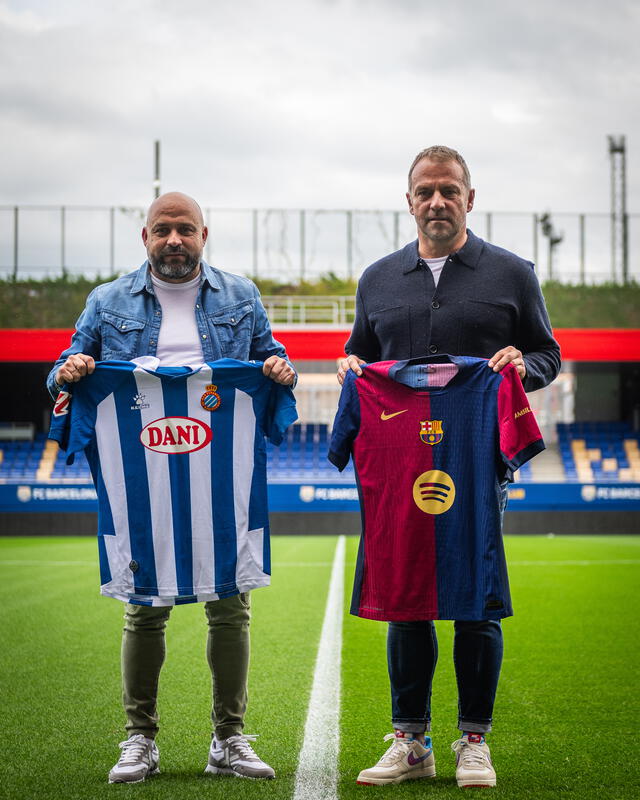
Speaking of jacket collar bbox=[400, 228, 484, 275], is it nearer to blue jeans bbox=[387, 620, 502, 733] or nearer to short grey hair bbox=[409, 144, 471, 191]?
short grey hair bbox=[409, 144, 471, 191]

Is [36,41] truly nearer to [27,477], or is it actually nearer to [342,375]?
[27,477]

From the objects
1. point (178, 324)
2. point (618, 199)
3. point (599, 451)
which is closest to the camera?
point (178, 324)

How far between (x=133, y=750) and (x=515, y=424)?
137 centimetres

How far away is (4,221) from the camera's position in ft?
82.2

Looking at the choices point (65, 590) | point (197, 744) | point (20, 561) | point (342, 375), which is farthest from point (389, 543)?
point (20, 561)

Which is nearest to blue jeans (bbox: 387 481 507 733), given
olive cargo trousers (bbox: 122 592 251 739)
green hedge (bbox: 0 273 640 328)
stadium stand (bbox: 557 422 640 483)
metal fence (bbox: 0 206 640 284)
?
olive cargo trousers (bbox: 122 592 251 739)

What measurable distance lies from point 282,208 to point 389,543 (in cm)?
2457

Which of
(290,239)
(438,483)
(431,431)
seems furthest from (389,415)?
(290,239)

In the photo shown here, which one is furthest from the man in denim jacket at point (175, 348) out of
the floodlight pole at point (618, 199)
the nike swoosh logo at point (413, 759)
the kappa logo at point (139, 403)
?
the floodlight pole at point (618, 199)

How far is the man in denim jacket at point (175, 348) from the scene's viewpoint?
2.54 meters

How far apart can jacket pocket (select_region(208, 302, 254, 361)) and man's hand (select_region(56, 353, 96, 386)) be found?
0.37 meters

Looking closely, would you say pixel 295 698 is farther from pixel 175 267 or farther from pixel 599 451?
pixel 599 451

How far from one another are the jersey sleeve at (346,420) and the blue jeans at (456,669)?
1.72 ft

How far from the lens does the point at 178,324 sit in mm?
2703
